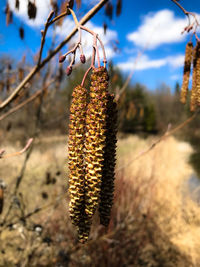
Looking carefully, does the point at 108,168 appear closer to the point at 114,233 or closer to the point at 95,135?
the point at 95,135

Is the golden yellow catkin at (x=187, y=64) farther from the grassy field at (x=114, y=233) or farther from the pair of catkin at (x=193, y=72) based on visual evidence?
the grassy field at (x=114, y=233)

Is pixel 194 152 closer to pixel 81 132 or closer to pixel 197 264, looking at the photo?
pixel 197 264

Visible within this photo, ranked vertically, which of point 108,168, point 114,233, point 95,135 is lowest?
A: point 114,233

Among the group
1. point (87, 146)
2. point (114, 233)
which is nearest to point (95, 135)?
point (87, 146)

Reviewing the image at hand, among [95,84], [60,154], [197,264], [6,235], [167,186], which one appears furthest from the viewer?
[60,154]

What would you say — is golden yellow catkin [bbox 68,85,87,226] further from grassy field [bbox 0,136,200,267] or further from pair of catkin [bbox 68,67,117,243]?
grassy field [bbox 0,136,200,267]

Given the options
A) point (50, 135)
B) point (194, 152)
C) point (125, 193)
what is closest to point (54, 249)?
point (125, 193)
